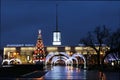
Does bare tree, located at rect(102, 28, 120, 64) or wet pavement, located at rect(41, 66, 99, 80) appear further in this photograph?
bare tree, located at rect(102, 28, 120, 64)

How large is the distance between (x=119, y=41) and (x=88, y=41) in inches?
612

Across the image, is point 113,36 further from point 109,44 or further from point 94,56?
point 94,56

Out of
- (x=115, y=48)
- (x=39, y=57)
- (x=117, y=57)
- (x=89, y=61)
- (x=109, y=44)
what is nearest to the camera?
(x=115, y=48)

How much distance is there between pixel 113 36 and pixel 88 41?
13.3 metres

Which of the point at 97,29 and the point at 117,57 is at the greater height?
the point at 97,29

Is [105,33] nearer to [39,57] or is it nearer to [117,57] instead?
[117,57]

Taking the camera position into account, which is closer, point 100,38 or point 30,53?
point 100,38

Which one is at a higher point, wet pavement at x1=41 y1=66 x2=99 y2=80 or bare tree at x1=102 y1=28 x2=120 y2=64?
bare tree at x1=102 y1=28 x2=120 y2=64

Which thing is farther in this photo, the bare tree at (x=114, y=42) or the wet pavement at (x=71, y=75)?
the bare tree at (x=114, y=42)

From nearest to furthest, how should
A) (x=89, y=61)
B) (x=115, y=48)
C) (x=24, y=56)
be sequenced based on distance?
(x=115, y=48), (x=89, y=61), (x=24, y=56)

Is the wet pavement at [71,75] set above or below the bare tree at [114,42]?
below

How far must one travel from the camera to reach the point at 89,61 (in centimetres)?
12494

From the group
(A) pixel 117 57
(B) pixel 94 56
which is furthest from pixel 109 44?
(B) pixel 94 56

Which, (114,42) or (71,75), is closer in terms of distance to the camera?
(71,75)
